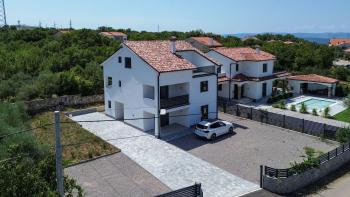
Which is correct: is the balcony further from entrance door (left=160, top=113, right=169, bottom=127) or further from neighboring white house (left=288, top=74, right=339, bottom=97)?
neighboring white house (left=288, top=74, right=339, bottom=97)

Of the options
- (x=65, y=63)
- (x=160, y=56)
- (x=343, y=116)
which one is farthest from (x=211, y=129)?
(x=65, y=63)

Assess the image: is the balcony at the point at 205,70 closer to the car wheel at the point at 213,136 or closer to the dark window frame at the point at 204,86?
the dark window frame at the point at 204,86

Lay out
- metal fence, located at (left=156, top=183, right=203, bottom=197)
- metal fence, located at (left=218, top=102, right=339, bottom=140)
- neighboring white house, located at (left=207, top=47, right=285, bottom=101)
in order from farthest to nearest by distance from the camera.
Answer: neighboring white house, located at (left=207, top=47, right=285, bottom=101) → metal fence, located at (left=218, top=102, right=339, bottom=140) → metal fence, located at (left=156, top=183, right=203, bottom=197)

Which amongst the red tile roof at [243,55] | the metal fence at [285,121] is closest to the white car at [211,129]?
the metal fence at [285,121]

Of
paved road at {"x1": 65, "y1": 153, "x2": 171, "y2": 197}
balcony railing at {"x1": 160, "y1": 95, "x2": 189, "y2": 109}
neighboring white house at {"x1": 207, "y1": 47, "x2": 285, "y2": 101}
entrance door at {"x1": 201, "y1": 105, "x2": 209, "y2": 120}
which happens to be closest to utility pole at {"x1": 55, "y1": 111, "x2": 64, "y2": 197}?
paved road at {"x1": 65, "y1": 153, "x2": 171, "y2": 197}

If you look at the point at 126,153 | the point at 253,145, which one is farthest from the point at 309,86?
the point at 126,153

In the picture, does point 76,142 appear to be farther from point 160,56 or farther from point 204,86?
point 204,86
